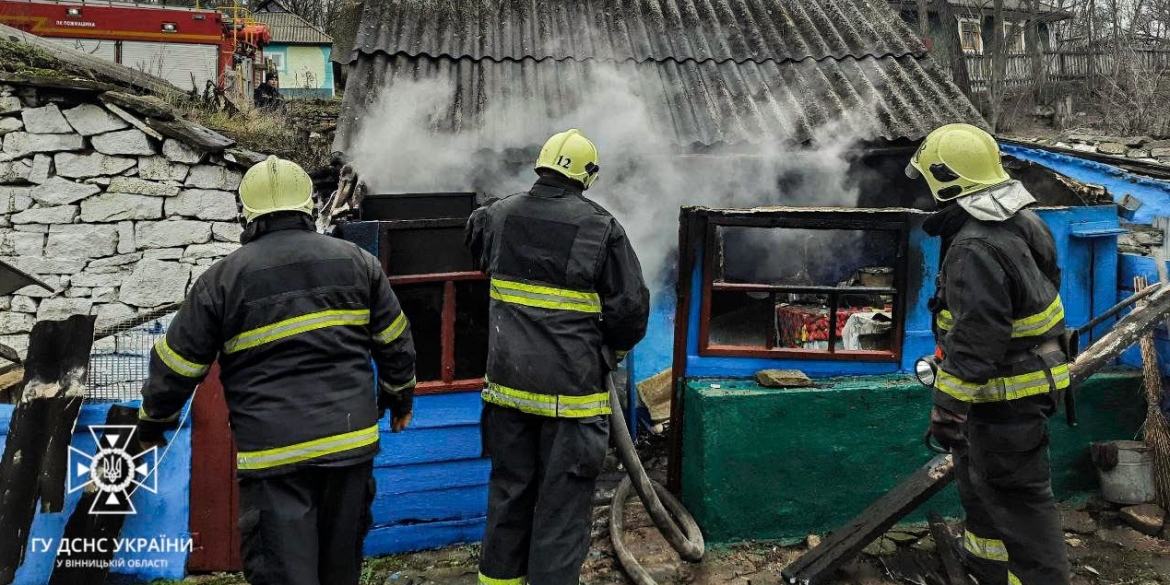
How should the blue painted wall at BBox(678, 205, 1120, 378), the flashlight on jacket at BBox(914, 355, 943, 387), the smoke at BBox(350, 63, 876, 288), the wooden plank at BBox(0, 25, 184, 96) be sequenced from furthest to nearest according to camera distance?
the wooden plank at BBox(0, 25, 184, 96), the smoke at BBox(350, 63, 876, 288), the blue painted wall at BBox(678, 205, 1120, 378), the flashlight on jacket at BBox(914, 355, 943, 387)

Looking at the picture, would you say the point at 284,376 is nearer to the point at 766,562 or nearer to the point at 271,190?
the point at 271,190

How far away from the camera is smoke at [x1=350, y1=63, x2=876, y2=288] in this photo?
623 centimetres

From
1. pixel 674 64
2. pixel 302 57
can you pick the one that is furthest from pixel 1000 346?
pixel 302 57

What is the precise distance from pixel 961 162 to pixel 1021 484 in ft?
4.73

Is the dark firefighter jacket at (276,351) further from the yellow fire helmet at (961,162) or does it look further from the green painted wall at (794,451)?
the yellow fire helmet at (961,162)

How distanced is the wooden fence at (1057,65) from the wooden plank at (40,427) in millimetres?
22322

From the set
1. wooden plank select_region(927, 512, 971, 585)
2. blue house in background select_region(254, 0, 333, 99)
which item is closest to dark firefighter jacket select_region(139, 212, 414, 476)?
wooden plank select_region(927, 512, 971, 585)

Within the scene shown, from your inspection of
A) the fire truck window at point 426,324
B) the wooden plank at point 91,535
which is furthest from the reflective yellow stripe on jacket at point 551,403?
the wooden plank at point 91,535

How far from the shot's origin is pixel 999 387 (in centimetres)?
317

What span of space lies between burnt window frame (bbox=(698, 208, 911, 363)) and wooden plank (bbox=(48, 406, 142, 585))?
10.9ft

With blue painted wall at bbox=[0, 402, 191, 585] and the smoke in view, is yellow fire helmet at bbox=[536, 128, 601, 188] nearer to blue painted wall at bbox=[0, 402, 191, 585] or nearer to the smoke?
blue painted wall at bbox=[0, 402, 191, 585]

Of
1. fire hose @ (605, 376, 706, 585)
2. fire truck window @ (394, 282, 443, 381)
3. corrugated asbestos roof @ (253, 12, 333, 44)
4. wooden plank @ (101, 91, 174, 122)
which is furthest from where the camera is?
corrugated asbestos roof @ (253, 12, 333, 44)

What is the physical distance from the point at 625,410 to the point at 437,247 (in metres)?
2.15

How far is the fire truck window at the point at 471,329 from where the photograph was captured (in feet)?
14.8
